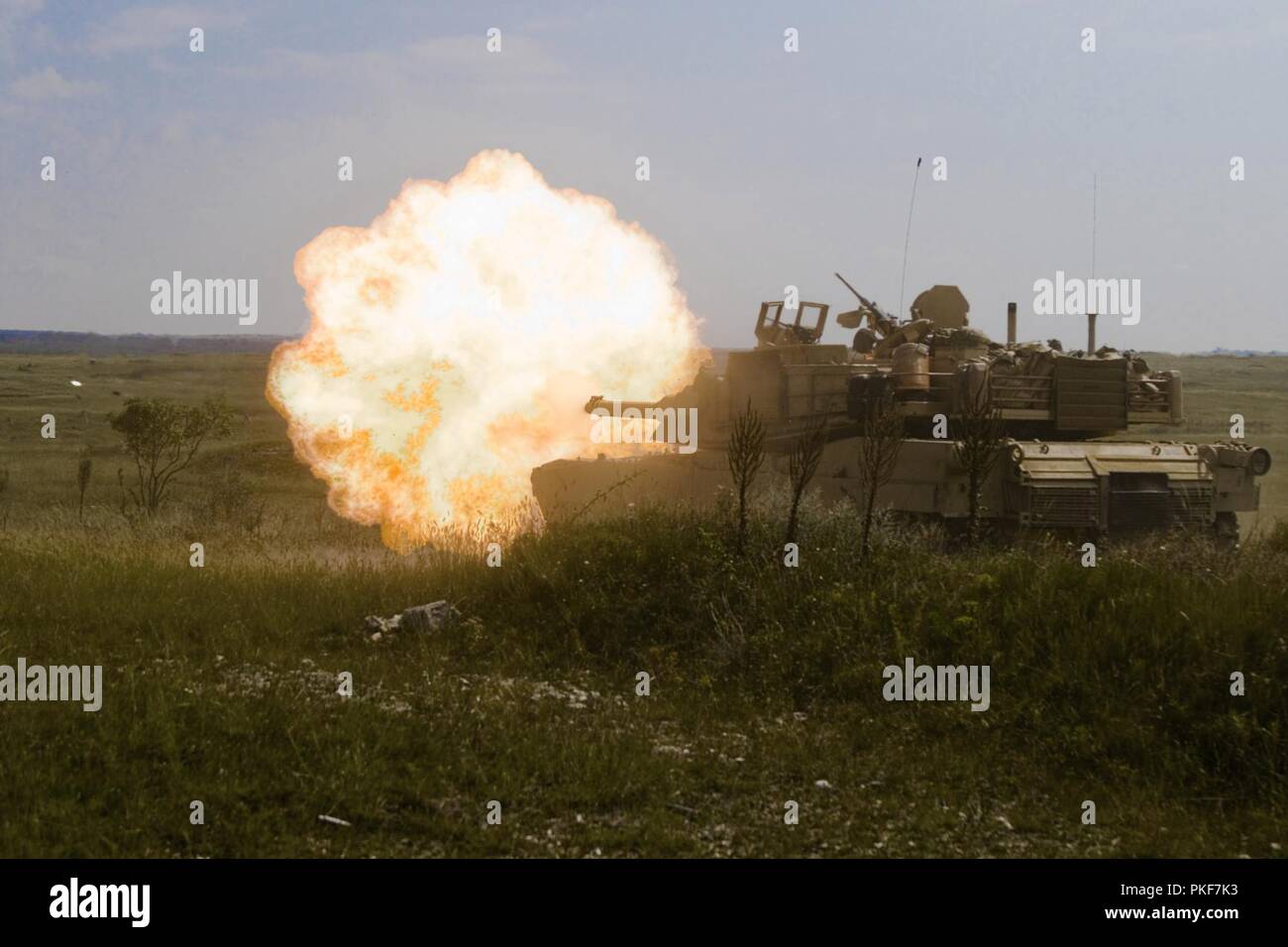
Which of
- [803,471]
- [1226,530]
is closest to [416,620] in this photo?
[803,471]

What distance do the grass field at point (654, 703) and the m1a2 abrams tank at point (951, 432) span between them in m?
1.83

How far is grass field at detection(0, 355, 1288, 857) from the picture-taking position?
25.7 ft

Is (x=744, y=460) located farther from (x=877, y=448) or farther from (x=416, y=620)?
(x=416, y=620)

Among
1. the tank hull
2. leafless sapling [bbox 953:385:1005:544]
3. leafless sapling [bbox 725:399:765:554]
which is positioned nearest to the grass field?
leafless sapling [bbox 725:399:765:554]

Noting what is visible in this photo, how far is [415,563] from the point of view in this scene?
14125 millimetres

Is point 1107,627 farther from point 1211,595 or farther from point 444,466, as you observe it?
point 444,466

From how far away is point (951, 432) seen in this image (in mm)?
17109

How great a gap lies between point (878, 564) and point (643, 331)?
1061cm

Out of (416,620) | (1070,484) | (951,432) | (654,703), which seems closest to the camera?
(654,703)

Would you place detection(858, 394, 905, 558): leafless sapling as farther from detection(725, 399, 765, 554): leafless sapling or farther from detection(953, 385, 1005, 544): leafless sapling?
detection(725, 399, 765, 554): leafless sapling

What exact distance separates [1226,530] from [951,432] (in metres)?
3.93

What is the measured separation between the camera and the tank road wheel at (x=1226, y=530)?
56.0ft

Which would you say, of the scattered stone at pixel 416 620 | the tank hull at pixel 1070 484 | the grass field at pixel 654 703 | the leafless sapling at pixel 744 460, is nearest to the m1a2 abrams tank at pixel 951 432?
the tank hull at pixel 1070 484
